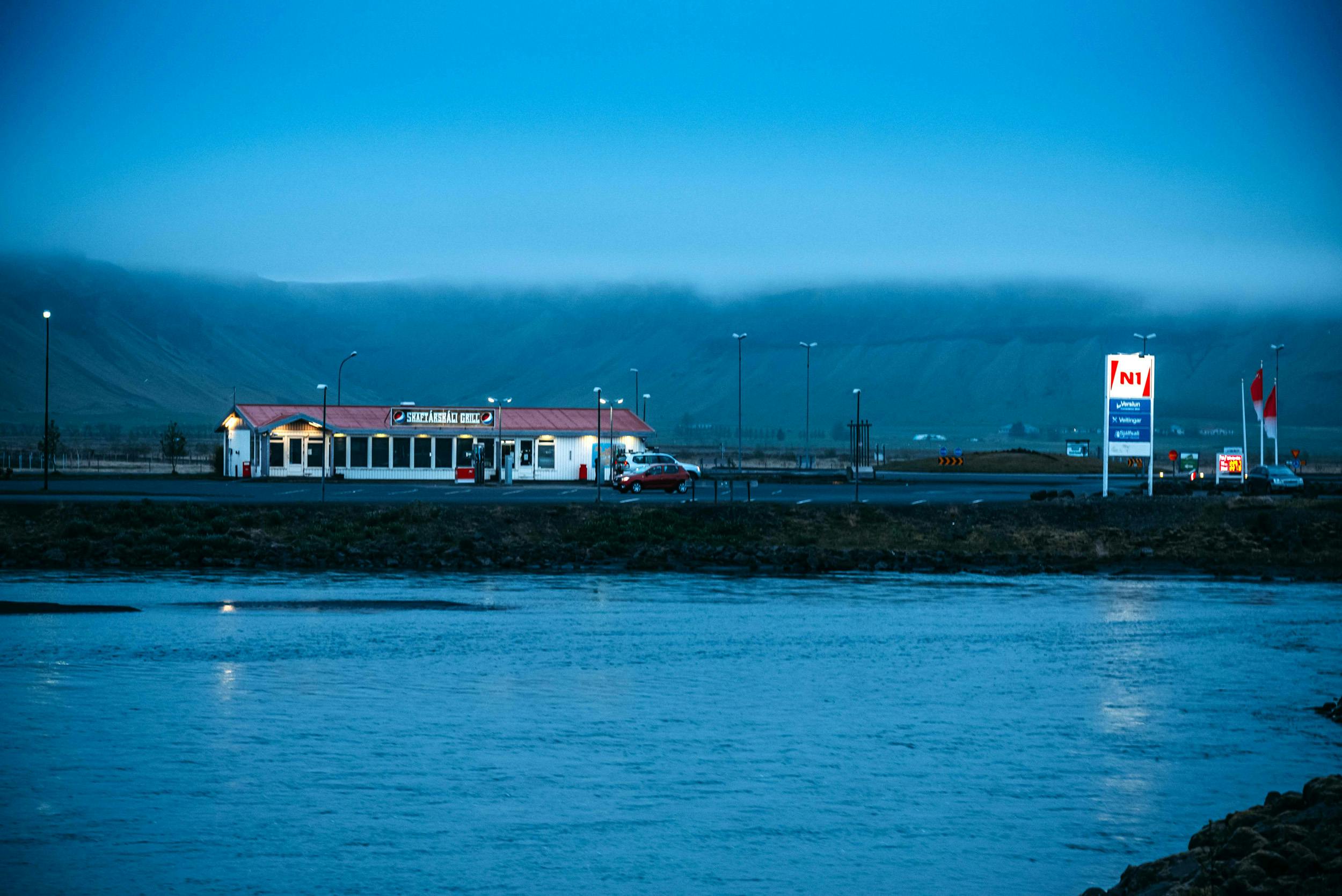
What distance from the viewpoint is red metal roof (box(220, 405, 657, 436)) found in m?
82.6

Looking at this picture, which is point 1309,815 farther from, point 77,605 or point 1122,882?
point 77,605

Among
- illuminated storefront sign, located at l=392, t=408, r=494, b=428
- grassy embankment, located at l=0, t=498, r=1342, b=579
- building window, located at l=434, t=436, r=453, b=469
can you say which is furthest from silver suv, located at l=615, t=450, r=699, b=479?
grassy embankment, located at l=0, t=498, r=1342, b=579

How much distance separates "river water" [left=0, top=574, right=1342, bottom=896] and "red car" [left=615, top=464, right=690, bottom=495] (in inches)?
1361

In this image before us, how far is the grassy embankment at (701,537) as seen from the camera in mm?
46938

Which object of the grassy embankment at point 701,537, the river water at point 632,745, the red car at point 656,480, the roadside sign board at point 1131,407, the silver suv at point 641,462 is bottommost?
the river water at point 632,745

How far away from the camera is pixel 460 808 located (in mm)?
16328

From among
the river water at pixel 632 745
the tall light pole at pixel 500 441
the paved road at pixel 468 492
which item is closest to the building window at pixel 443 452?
the tall light pole at pixel 500 441

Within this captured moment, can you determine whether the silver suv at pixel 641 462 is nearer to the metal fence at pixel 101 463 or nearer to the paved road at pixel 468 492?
the paved road at pixel 468 492

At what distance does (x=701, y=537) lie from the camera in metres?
52.6

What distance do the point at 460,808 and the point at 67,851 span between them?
13.7 ft

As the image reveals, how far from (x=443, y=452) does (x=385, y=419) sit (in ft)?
12.9

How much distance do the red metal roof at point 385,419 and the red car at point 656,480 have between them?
13.5 metres

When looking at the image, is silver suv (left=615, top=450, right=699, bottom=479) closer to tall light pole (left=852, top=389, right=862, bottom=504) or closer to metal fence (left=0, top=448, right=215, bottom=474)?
tall light pole (left=852, top=389, right=862, bottom=504)

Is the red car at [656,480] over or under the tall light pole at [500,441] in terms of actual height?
under
